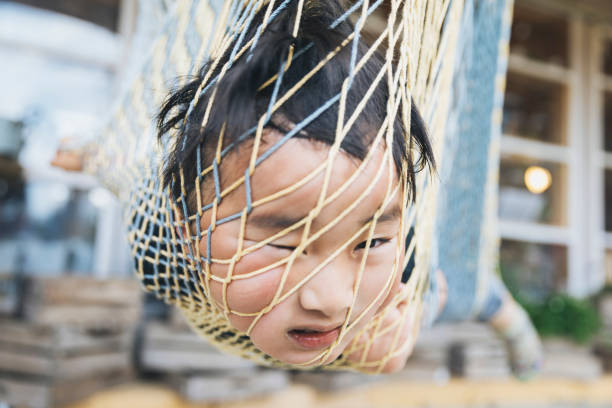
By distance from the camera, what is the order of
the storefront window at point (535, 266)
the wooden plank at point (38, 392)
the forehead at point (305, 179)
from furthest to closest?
1. the storefront window at point (535, 266)
2. the wooden plank at point (38, 392)
3. the forehead at point (305, 179)

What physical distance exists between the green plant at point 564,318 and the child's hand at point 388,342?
5.27 ft

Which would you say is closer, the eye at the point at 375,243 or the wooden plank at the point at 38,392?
the eye at the point at 375,243

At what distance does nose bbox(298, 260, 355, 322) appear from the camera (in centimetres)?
27

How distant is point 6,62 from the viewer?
4.85ft

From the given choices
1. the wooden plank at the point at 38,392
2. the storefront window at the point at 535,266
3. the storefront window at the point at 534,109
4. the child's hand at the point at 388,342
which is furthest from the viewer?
the storefront window at the point at 534,109

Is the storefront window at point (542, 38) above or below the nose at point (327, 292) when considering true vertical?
above

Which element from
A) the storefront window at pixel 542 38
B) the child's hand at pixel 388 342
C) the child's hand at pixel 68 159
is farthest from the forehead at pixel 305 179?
the storefront window at pixel 542 38

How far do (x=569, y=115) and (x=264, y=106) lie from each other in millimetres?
2351

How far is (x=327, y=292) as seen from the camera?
27cm

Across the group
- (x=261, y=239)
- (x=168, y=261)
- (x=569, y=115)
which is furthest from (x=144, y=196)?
(x=569, y=115)

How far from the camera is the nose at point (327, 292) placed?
0.87ft

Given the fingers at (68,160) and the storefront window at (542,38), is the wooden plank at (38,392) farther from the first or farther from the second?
the storefront window at (542,38)

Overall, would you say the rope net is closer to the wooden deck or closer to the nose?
the nose

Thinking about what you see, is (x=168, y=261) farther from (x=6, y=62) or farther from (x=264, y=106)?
(x=6, y=62)
